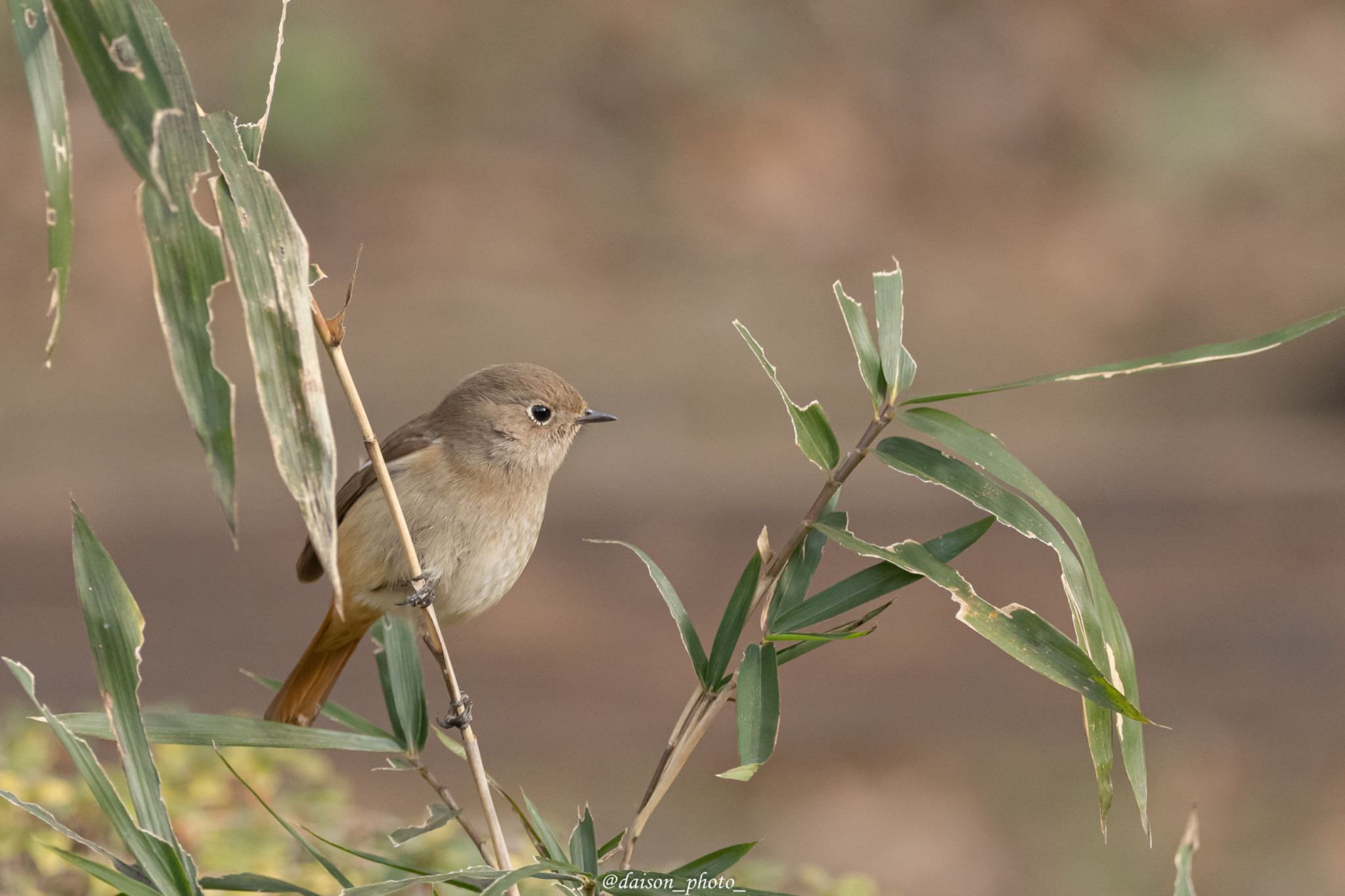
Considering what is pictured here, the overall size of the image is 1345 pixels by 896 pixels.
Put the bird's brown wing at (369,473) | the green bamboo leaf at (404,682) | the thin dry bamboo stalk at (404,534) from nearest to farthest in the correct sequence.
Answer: the thin dry bamboo stalk at (404,534)
the green bamboo leaf at (404,682)
the bird's brown wing at (369,473)

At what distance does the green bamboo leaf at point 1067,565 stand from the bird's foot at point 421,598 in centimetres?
77

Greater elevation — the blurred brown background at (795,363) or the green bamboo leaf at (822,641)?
the green bamboo leaf at (822,641)

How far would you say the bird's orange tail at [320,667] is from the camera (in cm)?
246

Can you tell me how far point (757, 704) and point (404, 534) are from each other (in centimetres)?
44

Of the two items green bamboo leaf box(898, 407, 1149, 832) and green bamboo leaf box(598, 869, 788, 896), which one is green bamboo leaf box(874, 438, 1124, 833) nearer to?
green bamboo leaf box(898, 407, 1149, 832)

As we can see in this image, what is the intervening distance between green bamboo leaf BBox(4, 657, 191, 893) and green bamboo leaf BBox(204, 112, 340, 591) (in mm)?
528

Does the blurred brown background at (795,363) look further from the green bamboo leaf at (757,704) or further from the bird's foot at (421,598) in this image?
the green bamboo leaf at (757,704)

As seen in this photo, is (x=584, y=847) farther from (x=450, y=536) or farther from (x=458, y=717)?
(x=450, y=536)

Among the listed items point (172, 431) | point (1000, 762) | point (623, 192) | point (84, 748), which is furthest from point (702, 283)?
point (84, 748)

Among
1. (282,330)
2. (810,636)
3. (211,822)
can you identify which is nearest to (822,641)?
(810,636)

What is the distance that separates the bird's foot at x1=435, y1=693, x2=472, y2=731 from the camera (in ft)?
5.99

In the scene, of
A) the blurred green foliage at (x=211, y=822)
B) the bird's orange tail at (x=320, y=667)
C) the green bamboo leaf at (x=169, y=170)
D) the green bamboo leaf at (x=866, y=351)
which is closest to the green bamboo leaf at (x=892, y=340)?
the green bamboo leaf at (x=866, y=351)

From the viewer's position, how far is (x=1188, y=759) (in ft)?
18.6

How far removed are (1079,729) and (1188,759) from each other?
17.3 inches
